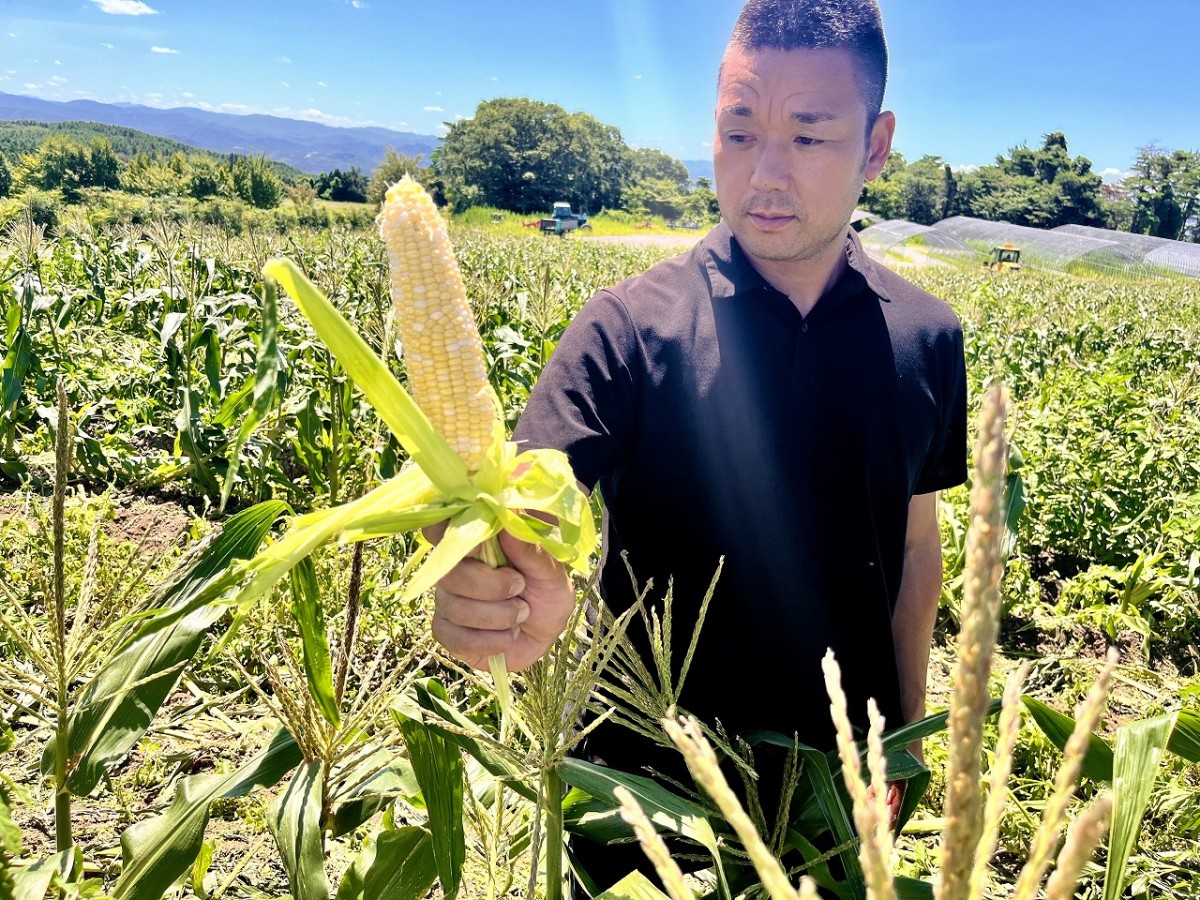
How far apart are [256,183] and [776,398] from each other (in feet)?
200

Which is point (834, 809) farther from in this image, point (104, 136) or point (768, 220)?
point (104, 136)

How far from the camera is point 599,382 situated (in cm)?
165

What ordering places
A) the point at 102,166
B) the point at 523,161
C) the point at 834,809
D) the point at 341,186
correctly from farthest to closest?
1. the point at 523,161
2. the point at 102,166
3. the point at 341,186
4. the point at 834,809

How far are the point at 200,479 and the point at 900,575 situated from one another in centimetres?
458

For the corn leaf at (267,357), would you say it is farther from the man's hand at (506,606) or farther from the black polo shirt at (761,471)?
the black polo shirt at (761,471)

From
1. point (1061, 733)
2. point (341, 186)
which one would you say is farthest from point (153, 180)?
point (1061, 733)

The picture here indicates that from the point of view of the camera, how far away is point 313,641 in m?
1.39

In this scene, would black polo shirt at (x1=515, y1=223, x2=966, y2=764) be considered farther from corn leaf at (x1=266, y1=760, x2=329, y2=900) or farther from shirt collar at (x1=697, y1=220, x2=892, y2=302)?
corn leaf at (x1=266, y1=760, x2=329, y2=900)

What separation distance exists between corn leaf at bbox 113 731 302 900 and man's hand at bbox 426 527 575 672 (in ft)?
2.48

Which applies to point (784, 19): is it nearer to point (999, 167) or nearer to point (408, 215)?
point (408, 215)

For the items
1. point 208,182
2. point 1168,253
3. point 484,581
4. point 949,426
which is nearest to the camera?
point 484,581

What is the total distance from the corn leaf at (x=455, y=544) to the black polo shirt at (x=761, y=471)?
802mm

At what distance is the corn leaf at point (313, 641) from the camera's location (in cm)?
137

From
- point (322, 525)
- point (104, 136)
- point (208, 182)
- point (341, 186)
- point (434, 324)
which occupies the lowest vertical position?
point (322, 525)
